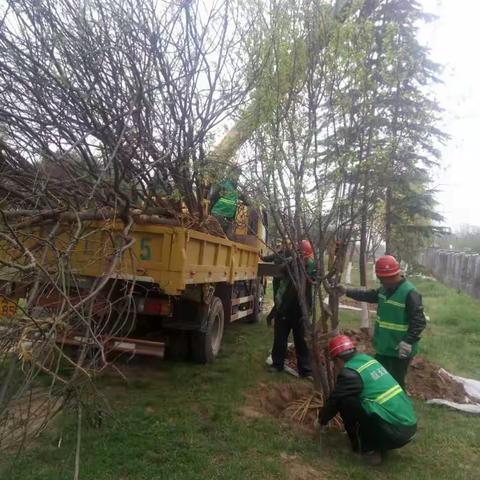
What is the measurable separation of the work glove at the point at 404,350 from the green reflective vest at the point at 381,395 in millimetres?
620

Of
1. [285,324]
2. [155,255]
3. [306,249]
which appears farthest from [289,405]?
[155,255]

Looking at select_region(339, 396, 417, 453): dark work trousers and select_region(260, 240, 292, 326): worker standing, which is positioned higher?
select_region(260, 240, 292, 326): worker standing

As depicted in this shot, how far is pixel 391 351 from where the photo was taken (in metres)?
4.89

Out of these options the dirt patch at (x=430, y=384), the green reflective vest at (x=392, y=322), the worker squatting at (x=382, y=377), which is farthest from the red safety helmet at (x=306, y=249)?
the dirt patch at (x=430, y=384)

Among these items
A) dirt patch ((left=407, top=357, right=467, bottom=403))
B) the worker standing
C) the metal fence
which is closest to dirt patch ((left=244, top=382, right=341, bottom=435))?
the worker standing

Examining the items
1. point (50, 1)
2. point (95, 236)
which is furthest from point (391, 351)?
point (50, 1)

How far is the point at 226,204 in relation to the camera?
6.83 m

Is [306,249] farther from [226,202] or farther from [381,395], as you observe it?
[381,395]

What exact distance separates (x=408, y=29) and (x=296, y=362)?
441 cm

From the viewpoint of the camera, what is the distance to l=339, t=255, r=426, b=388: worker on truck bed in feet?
15.3

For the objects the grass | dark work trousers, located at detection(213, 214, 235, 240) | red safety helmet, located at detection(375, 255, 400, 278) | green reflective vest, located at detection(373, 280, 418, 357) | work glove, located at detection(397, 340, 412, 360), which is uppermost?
dark work trousers, located at detection(213, 214, 235, 240)

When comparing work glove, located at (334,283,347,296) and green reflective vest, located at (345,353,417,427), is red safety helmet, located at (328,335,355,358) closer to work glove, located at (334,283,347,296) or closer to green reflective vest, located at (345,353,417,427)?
green reflective vest, located at (345,353,417,427)

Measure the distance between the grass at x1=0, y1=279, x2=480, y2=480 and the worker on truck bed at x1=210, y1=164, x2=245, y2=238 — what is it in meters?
2.13

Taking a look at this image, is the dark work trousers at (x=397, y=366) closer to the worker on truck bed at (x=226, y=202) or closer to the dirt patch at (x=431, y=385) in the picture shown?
the dirt patch at (x=431, y=385)
